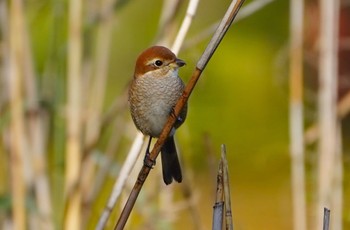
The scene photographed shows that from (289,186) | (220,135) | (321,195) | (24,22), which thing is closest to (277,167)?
(289,186)

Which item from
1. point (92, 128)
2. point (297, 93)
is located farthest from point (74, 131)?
point (297, 93)

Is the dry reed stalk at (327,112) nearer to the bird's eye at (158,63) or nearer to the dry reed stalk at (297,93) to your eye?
the dry reed stalk at (297,93)

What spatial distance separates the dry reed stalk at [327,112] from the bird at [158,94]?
1.95 ft

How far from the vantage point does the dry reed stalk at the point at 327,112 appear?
8.39 feet

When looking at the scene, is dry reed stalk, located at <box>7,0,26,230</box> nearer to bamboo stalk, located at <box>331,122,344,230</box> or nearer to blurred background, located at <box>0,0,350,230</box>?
blurred background, located at <box>0,0,350,230</box>

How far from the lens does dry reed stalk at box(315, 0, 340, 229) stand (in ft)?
8.39

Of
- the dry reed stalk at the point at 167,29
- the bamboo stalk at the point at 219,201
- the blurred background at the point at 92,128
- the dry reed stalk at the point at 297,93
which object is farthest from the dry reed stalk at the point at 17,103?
the bamboo stalk at the point at 219,201

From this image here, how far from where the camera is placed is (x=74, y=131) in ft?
7.80

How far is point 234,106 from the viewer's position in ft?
17.1

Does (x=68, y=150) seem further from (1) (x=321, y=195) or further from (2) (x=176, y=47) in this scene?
(1) (x=321, y=195)

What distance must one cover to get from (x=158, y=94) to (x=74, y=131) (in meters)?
0.40

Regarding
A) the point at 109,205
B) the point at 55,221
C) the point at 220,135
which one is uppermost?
the point at 220,135

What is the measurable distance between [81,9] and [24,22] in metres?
0.19

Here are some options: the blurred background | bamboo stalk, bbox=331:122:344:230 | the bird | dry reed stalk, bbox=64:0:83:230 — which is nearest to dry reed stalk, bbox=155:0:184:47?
the blurred background
